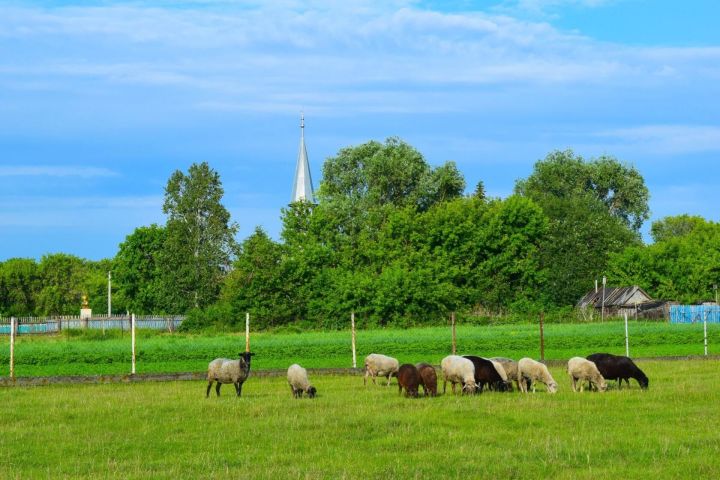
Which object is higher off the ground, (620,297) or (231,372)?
(620,297)

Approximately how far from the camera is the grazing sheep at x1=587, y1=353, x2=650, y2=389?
2991 cm

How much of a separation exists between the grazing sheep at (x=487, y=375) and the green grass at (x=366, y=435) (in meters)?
0.54

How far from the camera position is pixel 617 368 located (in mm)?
30031

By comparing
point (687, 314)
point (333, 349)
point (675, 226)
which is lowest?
point (333, 349)

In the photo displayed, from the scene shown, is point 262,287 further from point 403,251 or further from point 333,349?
point 333,349

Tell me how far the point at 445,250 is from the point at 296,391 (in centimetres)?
6980

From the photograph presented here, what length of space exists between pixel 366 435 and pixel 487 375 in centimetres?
914

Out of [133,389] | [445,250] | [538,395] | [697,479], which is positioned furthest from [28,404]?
[445,250]

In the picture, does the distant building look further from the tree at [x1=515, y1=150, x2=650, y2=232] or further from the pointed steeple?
the pointed steeple

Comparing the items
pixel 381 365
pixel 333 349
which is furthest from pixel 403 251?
pixel 381 365

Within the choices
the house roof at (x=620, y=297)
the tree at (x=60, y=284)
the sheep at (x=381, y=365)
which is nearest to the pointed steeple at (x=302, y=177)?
the tree at (x=60, y=284)

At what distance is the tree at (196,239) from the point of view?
99375 millimetres

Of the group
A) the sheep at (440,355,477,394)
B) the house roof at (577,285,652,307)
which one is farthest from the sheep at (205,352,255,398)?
the house roof at (577,285,652,307)

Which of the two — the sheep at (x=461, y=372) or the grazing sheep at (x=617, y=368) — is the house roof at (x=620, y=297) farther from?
the sheep at (x=461, y=372)
